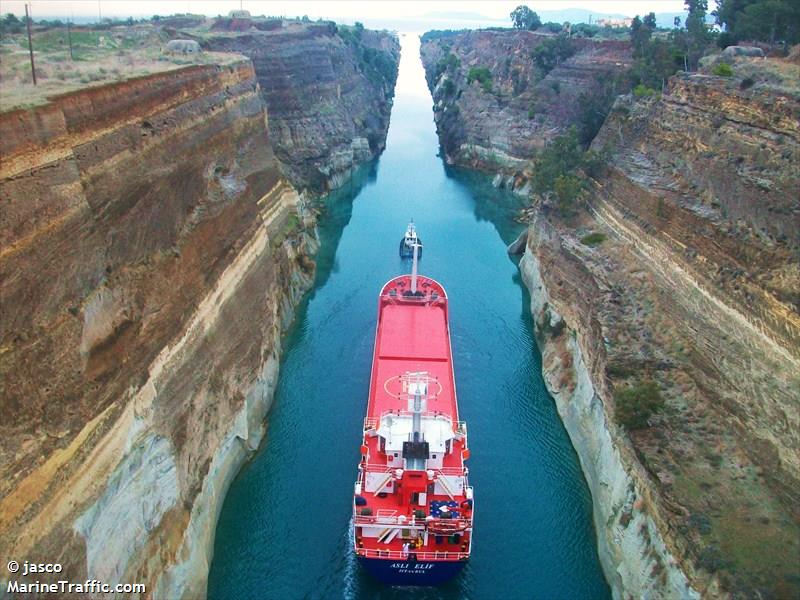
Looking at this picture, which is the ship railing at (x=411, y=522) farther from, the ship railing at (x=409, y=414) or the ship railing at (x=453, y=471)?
the ship railing at (x=409, y=414)

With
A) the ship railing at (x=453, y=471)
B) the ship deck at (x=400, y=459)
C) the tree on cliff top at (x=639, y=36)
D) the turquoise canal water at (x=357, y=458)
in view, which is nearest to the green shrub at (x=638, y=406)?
the turquoise canal water at (x=357, y=458)

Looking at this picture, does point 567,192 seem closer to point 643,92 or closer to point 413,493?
point 643,92

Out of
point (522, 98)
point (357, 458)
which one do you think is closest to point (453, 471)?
point (357, 458)

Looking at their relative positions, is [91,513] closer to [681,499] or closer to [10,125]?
[10,125]

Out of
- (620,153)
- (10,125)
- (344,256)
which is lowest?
(344,256)

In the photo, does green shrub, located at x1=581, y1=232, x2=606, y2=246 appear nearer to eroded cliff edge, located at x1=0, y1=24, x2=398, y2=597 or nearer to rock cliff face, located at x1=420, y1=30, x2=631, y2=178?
eroded cliff edge, located at x1=0, y1=24, x2=398, y2=597

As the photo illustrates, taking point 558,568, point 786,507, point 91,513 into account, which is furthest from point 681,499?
point 91,513
